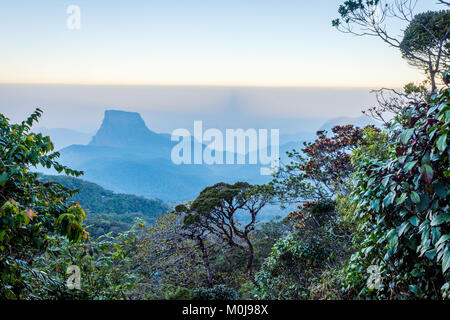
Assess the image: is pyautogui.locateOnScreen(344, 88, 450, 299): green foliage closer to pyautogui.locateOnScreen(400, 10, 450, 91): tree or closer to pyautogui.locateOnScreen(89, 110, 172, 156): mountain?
pyautogui.locateOnScreen(400, 10, 450, 91): tree

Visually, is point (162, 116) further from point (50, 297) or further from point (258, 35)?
point (50, 297)

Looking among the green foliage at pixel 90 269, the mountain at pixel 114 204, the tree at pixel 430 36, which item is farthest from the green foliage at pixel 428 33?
the mountain at pixel 114 204

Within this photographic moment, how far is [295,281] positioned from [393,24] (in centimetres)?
430

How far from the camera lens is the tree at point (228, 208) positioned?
661cm

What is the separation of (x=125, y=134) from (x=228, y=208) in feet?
157

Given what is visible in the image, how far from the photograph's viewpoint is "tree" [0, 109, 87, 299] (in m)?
1.30

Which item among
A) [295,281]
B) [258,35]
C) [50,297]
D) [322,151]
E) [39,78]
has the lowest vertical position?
[295,281]

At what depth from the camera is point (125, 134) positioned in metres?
51.5

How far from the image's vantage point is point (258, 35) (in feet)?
22.5

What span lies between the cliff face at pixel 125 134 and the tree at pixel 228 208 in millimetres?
41833

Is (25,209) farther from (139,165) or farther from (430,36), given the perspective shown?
(139,165)

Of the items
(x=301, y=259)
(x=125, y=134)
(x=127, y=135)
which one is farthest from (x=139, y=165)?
(x=301, y=259)

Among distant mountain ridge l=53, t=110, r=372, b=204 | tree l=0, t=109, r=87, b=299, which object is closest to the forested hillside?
tree l=0, t=109, r=87, b=299

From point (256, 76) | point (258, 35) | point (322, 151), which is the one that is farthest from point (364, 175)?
point (256, 76)
